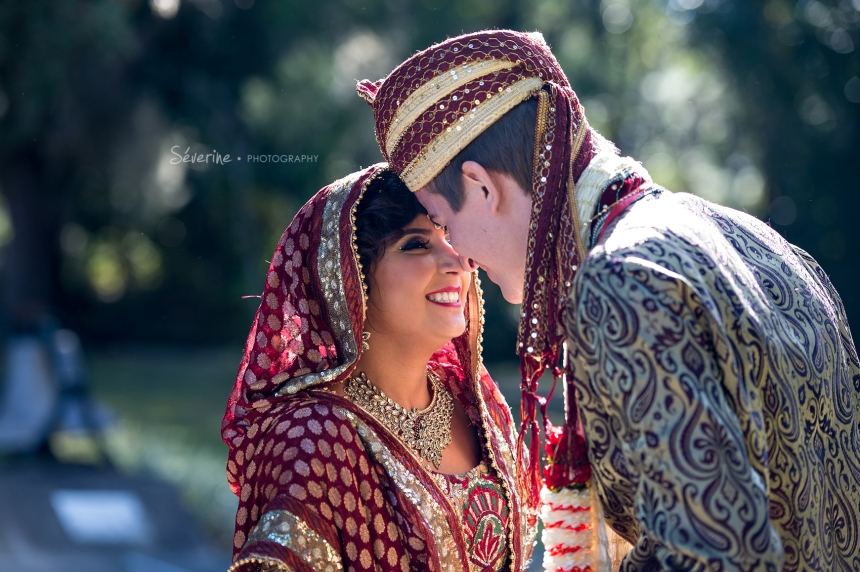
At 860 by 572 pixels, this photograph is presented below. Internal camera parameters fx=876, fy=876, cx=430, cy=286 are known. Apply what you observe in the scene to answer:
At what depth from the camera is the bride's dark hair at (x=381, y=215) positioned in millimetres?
2295

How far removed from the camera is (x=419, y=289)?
230 cm

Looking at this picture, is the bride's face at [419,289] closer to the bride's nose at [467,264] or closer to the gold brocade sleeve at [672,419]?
the bride's nose at [467,264]

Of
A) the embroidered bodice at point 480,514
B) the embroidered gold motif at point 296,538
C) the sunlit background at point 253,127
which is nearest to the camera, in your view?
the embroidered gold motif at point 296,538

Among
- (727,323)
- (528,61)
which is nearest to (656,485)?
(727,323)

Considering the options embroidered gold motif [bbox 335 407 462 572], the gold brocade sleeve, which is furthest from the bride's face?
the gold brocade sleeve

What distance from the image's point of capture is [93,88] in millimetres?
9727

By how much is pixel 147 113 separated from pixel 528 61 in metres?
9.93

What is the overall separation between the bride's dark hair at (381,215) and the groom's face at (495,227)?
0.48m

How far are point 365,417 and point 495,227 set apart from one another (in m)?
0.70

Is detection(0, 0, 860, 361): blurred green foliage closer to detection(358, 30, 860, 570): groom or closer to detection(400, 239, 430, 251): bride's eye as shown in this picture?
detection(400, 239, 430, 251): bride's eye

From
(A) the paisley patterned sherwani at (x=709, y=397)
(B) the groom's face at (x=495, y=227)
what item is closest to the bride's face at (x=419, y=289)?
Result: (B) the groom's face at (x=495, y=227)

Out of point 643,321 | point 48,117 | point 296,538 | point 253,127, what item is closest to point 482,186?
point 643,321

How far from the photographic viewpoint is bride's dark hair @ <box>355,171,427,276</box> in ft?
7.53

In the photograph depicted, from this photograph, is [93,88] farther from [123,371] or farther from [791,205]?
[791,205]
